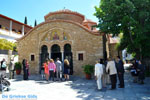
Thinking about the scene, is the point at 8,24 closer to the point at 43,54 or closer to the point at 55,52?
the point at 43,54

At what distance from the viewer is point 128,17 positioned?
813 centimetres

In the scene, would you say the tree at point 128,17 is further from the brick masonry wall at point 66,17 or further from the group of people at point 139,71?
the brick masonry wall at point 66,17

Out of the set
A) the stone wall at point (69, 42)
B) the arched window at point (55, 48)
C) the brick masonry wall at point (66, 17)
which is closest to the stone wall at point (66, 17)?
the brick masonry wall at point (66, 17)

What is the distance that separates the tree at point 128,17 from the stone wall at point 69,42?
179 centimetres

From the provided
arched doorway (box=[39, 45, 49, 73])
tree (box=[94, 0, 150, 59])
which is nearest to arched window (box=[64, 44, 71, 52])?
arched doorway (box=[39, 45, 49, 73])

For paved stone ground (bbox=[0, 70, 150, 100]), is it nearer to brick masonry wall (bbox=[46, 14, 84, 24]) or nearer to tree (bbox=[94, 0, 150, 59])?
tree (bbox=[94, 0, 150, 59])

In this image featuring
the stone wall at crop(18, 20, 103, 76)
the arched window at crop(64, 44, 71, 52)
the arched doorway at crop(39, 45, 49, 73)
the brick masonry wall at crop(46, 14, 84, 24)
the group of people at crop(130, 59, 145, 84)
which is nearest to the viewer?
the group of people at crop(130, 59, 145, 84)

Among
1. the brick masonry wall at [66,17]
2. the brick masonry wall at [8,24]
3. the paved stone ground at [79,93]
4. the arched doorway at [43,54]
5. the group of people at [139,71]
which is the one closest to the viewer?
the paved stone ground at [79,93]

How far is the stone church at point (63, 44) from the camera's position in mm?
10984

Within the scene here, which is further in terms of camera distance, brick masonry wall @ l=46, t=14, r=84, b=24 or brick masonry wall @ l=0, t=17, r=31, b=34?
brick masonry wall @ l=0, t=17, r=31, b=34

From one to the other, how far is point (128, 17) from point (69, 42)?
5675 mm

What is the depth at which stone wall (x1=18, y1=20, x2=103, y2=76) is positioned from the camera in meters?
10.9

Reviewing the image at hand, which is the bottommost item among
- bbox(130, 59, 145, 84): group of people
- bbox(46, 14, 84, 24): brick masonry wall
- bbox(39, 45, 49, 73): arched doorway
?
bbox(130, 59, 145, 84): group of people

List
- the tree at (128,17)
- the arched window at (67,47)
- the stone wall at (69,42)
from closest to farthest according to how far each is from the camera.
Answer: the tree at (128,17) → the stone wall at (69,42) → the arched window at (67,47)
